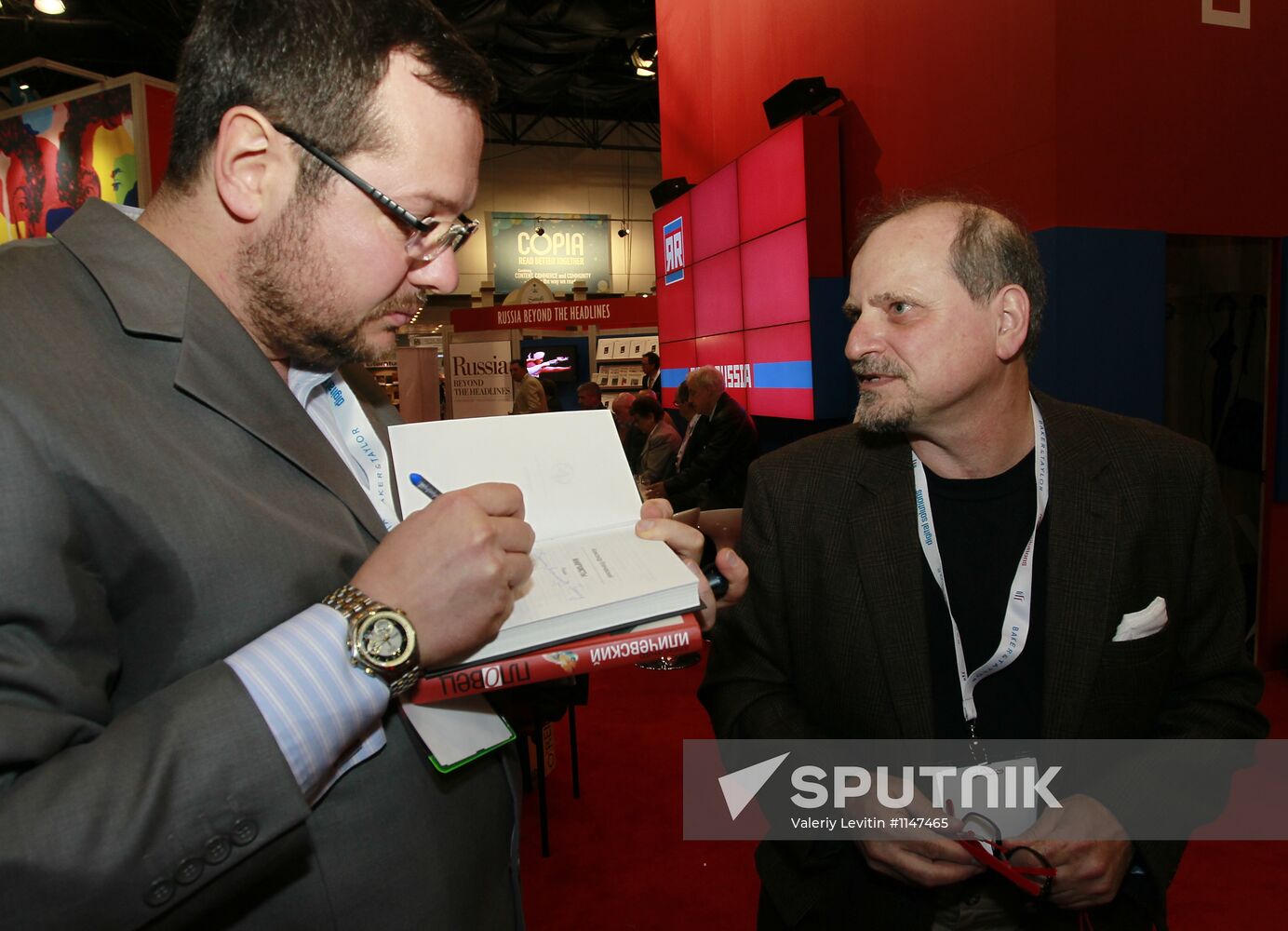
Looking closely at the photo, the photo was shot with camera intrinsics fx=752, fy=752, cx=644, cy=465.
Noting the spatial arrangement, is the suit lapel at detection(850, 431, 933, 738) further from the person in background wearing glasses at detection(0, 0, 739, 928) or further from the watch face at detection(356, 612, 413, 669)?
the watch face at detection(356, 612, 413, 669)

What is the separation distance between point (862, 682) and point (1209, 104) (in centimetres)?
371

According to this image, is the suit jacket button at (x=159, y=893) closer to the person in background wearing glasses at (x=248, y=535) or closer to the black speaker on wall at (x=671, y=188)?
the person in background wearing glasses at (x=248, y=535)

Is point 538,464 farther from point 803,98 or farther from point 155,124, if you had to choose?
point 803,98

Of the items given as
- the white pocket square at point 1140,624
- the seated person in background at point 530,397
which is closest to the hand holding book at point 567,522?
the white pocket square at point 1140,624

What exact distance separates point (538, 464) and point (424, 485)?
0.59 ft

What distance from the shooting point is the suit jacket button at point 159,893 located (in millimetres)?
618

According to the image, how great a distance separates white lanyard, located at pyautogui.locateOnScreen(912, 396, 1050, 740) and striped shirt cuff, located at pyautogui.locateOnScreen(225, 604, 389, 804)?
3.68ft

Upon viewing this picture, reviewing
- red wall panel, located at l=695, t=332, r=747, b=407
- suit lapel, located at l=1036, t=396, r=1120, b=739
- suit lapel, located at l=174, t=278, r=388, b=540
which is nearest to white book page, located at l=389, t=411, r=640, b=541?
suit lapel, located at l=174, t=278, r=388, b=540

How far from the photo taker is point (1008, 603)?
4.84ft

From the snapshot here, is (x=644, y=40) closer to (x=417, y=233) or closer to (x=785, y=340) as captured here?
(x=785, y=340)

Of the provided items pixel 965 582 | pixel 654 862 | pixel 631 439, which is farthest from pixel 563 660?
pixel 631 439

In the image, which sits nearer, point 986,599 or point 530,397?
point 986,599

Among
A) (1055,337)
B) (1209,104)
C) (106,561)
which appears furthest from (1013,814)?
(1209,104)

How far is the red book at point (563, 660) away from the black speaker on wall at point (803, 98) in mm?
4776
